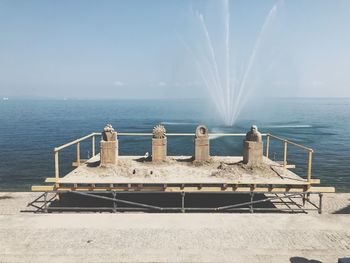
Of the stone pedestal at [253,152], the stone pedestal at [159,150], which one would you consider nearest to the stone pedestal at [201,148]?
the stone pedestal at [159,150]

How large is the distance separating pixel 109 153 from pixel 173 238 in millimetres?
6642

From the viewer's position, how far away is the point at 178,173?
15078 mm

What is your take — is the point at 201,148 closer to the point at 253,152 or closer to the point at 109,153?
the point at 253,152

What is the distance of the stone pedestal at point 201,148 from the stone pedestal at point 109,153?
4.11 metres

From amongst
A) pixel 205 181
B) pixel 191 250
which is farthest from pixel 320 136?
pixel 191 250

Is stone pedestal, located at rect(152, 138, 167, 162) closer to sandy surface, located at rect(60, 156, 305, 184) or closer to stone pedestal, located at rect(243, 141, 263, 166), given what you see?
sandy surface, located at rect(60, 156, 305, 184)

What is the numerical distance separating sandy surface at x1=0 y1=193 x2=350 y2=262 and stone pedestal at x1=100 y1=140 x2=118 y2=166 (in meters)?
3.86

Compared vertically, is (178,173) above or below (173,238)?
above

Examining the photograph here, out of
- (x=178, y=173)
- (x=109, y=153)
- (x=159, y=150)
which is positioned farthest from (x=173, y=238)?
(x=159, y=150)

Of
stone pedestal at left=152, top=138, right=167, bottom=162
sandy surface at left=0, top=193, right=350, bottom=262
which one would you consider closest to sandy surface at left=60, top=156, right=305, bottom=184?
stone pedestal at left=152, top=138, right=167, bottom=162

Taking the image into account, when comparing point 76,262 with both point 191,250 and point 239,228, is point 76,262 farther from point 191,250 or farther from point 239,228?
point 239,228

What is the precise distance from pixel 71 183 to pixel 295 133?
176 ft

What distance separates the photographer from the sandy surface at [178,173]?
552 inches

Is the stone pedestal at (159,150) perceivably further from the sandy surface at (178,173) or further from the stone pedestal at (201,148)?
Answer: the stone pedestal at (201,148)
